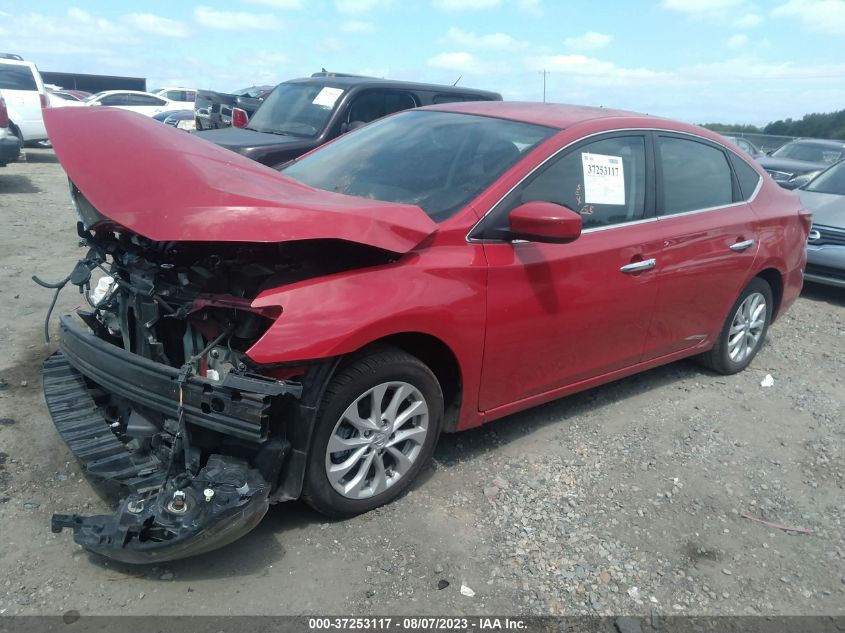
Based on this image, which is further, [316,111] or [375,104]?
[375,104]

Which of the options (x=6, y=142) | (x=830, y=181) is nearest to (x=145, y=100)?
(x=6, y=142)

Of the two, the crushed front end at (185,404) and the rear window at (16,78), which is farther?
the rear window at (16,78)

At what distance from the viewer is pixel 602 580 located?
9.16 ft

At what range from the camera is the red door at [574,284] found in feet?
10.7

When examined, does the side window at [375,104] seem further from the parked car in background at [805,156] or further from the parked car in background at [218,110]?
the parked car in background at [805,156]

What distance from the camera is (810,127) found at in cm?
3897

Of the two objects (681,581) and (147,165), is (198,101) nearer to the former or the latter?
(147,165)

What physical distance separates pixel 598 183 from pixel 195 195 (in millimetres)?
2151

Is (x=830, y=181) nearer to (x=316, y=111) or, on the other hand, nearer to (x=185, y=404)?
(x=316, y=111)

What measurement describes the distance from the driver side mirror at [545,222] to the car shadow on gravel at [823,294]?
5.94 m

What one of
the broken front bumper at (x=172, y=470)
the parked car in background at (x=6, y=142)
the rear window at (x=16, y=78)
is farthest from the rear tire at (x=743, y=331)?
the rear window at (x=16, y=78)

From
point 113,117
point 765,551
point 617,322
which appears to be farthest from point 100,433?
point 765,551

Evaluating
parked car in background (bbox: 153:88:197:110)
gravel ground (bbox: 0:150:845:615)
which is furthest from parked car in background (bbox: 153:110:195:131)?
gravel ground (bbox: 0:150:845:615)

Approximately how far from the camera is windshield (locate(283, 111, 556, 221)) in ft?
11.1
